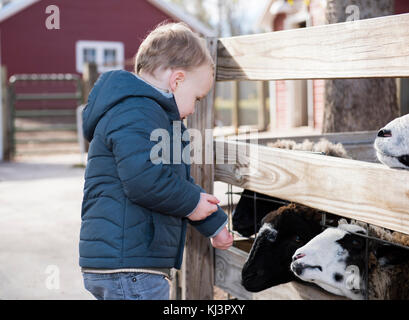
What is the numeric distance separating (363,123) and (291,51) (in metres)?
2.69

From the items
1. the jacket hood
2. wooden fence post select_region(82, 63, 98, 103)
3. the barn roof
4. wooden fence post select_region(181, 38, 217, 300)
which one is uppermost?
the barn roof

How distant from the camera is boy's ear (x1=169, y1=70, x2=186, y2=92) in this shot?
2.32 m

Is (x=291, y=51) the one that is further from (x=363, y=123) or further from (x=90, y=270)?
(x=363, y=123)

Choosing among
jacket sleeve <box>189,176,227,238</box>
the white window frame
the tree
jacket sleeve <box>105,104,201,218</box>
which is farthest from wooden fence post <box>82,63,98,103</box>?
jacket sleeve <box>105,104,201,218</box>

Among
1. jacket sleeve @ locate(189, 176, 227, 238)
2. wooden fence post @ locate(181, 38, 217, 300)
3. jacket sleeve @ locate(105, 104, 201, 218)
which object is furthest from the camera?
wooden fence post @ locate(181, 38, 217, 300)

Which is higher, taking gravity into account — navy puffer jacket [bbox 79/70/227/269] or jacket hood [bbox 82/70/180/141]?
jacket hood [bbox 82/70/180/141]

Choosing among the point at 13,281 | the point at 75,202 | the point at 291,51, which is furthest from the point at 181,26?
the point at 75,202

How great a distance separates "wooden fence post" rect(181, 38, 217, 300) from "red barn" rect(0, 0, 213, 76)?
1760cm

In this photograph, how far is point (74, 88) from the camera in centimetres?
2169

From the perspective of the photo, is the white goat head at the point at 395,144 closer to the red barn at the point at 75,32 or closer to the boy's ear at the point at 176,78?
the boy's ear at the point at 176,78

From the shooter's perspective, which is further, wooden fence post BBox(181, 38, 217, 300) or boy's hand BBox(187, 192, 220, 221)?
wooden fence post BBox(181, 38, 217, 300)

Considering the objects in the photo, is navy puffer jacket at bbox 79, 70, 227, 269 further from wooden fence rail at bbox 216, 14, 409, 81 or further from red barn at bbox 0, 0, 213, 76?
red barn at bbox 0, 0, 213, 76

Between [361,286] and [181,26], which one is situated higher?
[181,26]

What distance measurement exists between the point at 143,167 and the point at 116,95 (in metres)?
0.31
